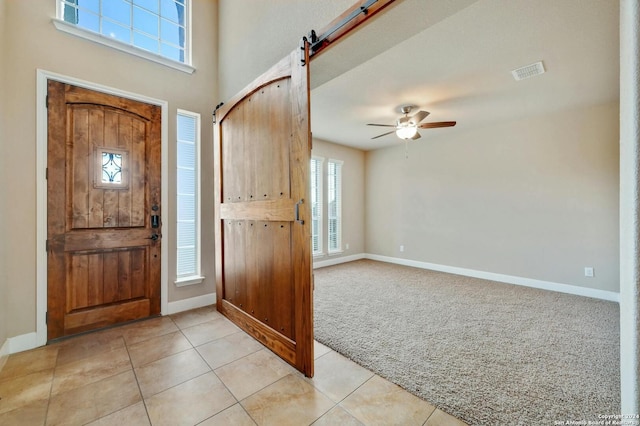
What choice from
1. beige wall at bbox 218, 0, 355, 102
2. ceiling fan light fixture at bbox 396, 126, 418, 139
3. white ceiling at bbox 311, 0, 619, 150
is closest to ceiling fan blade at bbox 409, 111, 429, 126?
ceiling fan light fixture at bbox 396, 126, 418, 139

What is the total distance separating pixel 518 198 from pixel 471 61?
2791 mm

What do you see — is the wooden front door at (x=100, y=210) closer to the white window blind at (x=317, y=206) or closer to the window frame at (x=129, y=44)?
the window frame at (x=129, y=44)

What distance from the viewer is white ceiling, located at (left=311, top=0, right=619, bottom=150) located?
185 cm

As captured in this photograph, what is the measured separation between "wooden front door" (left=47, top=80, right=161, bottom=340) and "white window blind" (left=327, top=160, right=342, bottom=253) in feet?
11.9

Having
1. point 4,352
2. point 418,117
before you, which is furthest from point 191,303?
point 418,117

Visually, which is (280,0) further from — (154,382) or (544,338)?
(544,338)

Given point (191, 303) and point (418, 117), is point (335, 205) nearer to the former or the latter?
point (418, 117)

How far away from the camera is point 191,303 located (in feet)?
10.2


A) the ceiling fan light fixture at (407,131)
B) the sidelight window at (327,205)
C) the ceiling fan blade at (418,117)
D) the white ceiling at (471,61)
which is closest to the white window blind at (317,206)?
the sidelight window at (327,205)

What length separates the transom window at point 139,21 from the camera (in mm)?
2535

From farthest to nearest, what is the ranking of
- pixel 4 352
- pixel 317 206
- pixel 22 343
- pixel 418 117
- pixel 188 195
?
1. pixel 317 206
2. pixel 418 117
3. pixel 188 195
4. pixel 22 343
5. pixel 4 352

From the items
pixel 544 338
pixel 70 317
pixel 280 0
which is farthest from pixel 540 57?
pixel 70 317

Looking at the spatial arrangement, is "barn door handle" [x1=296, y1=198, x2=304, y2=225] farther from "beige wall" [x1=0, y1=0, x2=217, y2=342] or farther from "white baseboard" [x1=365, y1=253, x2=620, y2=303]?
"white baseboard" [x1=365, y1=253, x2=620, y2=303]

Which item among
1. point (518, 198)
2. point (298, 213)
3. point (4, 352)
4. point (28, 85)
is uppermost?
point (28, 85)
